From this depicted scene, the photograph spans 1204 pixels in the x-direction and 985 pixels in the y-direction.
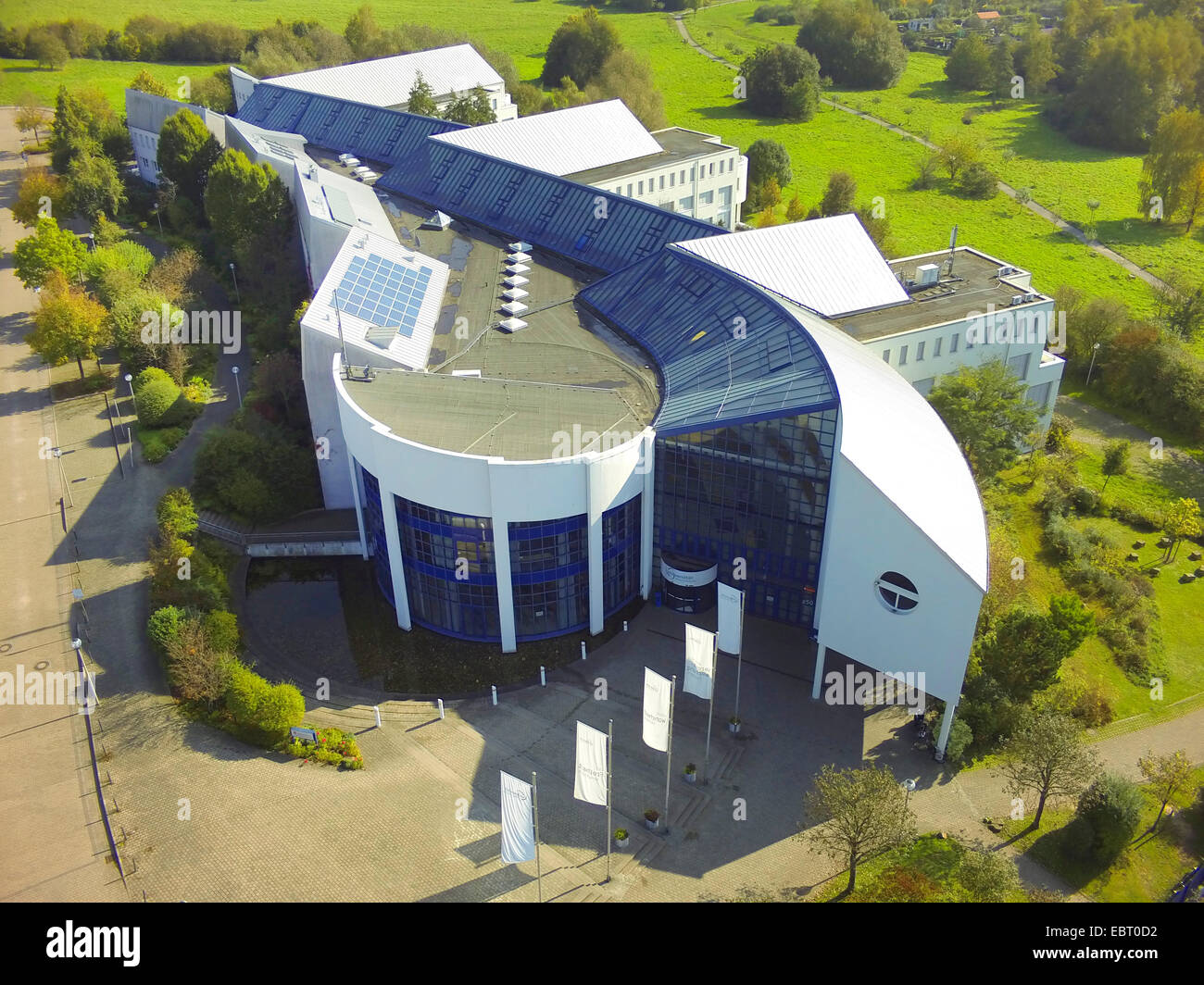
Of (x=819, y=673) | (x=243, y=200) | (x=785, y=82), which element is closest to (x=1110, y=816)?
(x=819, y=673)

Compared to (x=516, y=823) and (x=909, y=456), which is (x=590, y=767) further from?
(x=909, y=456)

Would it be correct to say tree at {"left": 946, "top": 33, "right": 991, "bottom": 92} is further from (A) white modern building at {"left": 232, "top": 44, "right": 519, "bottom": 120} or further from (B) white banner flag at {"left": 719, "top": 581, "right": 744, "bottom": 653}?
(B) white banner flag at {"left": 719, "top": 581, "right": 744, "bottom": 653}

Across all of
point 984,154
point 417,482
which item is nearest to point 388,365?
point 417,482

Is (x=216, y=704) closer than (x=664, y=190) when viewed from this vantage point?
Yes

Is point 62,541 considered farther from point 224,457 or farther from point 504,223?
point 504,223

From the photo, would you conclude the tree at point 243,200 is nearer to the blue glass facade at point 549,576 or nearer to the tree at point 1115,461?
the blue glass facade at point 549,576

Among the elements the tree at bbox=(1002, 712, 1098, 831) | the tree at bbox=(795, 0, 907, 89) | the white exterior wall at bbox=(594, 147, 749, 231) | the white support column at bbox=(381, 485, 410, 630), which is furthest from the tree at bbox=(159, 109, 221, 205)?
the tree at bbox=(795, 0, 907, 89)
